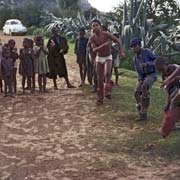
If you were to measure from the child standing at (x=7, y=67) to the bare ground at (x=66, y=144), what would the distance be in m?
0.41

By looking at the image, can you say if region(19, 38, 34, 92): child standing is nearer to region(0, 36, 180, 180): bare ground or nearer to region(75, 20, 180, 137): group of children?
region(0, 36, 180, 180): bare ground

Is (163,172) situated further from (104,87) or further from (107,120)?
(104,87)

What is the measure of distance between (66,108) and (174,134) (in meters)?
2.55

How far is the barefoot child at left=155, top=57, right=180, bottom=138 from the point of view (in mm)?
6422

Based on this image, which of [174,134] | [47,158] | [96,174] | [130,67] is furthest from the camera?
[130,67]

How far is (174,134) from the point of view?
7.16 m

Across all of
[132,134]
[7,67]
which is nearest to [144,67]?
[132,134]

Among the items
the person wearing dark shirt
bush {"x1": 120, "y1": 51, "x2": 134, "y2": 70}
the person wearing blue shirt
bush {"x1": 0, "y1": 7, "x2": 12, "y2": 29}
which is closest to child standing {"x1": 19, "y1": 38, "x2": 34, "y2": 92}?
the person wearing dark shirt

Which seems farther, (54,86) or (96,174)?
(54,86)

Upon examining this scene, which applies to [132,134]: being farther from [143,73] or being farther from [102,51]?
[102,51]

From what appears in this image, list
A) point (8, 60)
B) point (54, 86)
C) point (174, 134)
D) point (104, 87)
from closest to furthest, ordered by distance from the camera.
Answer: point (174, 134) < point (104, 87) < point (8, 60) < point (54, 86)

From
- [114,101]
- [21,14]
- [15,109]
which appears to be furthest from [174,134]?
[21,14]

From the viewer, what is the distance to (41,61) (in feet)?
35.1

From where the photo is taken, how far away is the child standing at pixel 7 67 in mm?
10117
